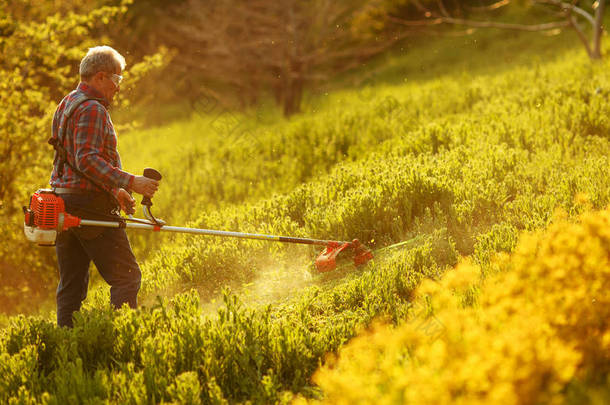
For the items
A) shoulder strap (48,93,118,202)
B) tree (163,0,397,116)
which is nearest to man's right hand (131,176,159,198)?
shoulder strap (48,93,118,202)

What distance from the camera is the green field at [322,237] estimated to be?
3.23 meters

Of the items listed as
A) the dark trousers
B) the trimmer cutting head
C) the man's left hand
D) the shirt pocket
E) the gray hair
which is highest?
the gray hair

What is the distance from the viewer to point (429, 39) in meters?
21.9

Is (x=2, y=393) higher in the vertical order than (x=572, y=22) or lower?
lower

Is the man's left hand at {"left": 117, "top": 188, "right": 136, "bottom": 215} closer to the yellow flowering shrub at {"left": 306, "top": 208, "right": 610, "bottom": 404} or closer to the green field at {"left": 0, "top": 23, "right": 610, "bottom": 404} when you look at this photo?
the green field at {"left": 0, "top": 23, "right": 610, "bottom": 404}

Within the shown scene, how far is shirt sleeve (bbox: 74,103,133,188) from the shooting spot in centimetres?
381

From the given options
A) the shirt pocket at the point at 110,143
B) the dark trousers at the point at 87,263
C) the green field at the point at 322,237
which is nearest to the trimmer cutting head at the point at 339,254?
the green field at the point at 322,237

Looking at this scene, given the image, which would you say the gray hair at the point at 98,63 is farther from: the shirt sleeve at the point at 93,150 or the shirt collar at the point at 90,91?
the shirt sleeve at the point at 93,150

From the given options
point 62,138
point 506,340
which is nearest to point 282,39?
point 62,138

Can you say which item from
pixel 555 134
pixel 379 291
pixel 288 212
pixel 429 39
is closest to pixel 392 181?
pixel 288 212

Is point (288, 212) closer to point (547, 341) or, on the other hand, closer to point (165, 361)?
point (165, 361)

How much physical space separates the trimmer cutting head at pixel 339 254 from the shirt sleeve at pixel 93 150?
176 cm

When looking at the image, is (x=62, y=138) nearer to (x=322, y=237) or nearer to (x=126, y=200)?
(x=126, y=200)

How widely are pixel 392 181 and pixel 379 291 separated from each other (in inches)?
68.7
